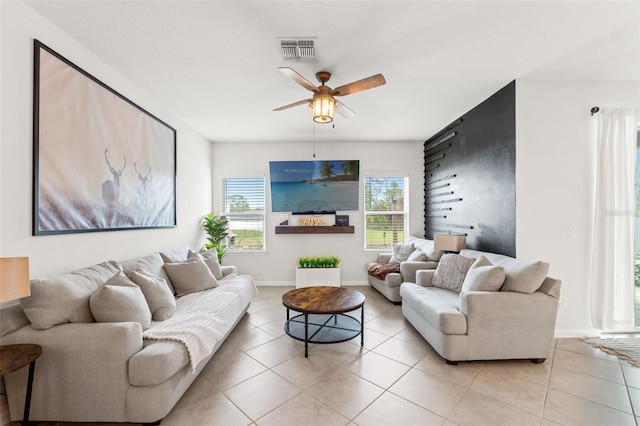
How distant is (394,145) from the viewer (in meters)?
5.50

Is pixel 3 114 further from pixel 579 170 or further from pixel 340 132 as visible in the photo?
pixel 579 170

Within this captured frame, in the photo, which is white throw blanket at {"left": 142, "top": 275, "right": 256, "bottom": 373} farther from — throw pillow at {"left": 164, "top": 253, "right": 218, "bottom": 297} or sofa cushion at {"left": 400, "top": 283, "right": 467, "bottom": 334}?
sofa cushion at {"left": 400, "top": 283, "right": 467, "bottom": 334}

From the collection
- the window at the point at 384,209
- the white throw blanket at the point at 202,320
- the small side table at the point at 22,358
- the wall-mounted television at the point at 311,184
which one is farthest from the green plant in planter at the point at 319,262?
the small side table at the point at 22,358

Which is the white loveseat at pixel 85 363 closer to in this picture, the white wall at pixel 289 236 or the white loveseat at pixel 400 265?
the white loveseat at pixel 400 265

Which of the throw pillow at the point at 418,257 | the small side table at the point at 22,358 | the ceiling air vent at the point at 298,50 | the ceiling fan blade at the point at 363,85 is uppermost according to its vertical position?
the ceiling air vent at the point at 298,50

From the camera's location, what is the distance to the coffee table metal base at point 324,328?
2913 millimetres

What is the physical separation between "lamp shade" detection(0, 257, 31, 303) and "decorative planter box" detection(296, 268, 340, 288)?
147 inches

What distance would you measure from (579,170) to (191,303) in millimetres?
4342

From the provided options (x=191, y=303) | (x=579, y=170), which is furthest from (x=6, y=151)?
(x=579, y=170)

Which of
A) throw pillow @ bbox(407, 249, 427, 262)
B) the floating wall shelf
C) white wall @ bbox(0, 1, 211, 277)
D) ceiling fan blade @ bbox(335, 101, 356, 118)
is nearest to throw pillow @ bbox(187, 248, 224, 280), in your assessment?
white wall @ bbox(0, 1, 211, 277)

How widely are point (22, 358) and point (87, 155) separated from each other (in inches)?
62.7

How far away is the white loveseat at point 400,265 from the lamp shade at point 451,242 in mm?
223

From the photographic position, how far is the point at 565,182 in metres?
3.08

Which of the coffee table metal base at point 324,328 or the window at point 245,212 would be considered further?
the window at point 245,212
